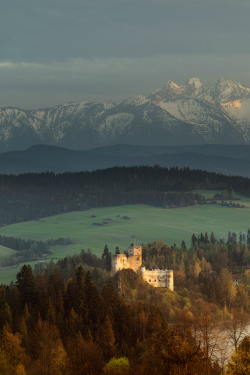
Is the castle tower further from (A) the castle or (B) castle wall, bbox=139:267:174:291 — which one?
(B) castle wall, bbox=139:267:174:291

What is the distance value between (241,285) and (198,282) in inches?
513

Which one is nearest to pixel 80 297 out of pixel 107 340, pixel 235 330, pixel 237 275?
pixel 107 340

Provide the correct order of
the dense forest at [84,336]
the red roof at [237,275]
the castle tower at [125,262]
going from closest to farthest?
the dense forest at [84,336] < the castle tower at [125,262] < the red roof at [237,275]

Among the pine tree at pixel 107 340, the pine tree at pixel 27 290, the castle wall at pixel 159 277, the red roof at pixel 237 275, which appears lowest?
the red roof at pixel 237 275

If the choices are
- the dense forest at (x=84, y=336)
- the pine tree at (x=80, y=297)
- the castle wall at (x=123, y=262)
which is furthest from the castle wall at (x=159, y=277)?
the pine tree at (x=80, y=297)

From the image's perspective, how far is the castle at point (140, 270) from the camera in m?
154

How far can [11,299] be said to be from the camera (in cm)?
12181

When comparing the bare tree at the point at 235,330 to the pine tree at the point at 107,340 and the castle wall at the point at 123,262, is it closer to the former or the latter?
the pine tree at the point at 107,340

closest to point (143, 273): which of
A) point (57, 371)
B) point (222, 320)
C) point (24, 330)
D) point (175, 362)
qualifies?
point (222, 320)

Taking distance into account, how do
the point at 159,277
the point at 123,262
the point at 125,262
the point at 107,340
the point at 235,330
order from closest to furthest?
the point at 235,330 < the point at 107,340 < the point at 123,262 < the point at 125,262 < the point at 159,277

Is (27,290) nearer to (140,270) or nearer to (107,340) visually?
(107,340)

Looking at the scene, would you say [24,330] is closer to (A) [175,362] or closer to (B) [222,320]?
(A) [175,362]

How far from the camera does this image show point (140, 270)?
156 meters

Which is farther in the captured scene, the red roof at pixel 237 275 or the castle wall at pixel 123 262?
the red roof at pixel 237 275
